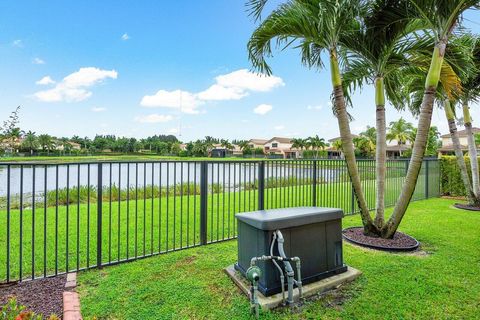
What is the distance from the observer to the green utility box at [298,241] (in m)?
2.36

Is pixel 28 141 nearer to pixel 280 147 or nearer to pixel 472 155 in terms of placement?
pixel 472 155

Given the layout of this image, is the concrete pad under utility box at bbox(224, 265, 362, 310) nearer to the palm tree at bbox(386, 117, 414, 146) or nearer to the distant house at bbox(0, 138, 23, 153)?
the distant house at bbox(0, 138, 23, 153)

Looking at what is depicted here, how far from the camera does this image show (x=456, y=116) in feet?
24.6

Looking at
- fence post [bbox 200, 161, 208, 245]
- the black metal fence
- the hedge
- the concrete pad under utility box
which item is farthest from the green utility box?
the hedge

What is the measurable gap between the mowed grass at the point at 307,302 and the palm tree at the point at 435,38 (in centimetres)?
103

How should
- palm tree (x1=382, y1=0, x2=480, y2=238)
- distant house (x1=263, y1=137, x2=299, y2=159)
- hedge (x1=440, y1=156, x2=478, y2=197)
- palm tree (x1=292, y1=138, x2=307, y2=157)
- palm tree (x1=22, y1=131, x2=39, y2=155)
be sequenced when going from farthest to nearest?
distant house (x1=263, y1=137, x2=299, y2=159) → palm tree (x1=292, y1=138, x2=307, y2=157) → hedge (x1=440, y1=156, x2=478, y2=197) → palm tree (x1=22, y1=131, x2=39, y2=155) → palm tree (x1=382, y1=0, x2=480, y2=238)

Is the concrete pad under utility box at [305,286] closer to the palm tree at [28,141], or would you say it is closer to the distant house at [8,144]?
the distant house at [8,144]

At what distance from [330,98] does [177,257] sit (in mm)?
3789

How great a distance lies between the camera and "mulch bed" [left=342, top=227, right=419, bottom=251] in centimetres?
371

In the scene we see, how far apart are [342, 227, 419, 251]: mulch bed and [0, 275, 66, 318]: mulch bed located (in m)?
3.70

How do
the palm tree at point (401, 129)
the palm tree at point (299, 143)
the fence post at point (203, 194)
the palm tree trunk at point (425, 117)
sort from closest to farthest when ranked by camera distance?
the palm tree trunk at point (425, 117) < the fence post at point (203, 194) < the palm tree at point (401, 129) < the palm tree at point (299, 143)

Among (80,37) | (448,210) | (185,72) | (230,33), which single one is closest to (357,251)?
(448,210)

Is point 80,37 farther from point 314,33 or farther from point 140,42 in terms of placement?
point 314,33

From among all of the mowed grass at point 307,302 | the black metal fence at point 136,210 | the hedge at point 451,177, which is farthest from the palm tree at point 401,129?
the mowed grass at point 307,302
